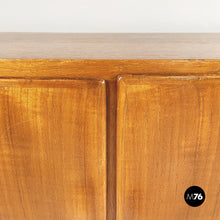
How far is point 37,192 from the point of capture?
0.45 metres

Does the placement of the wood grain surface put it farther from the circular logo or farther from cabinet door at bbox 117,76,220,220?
the circular logo

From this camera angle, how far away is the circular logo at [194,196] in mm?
438

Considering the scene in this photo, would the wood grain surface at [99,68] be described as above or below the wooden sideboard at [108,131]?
above

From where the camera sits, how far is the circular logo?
0.44 metres

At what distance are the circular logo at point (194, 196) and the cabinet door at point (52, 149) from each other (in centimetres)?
14

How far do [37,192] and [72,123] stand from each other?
147mm

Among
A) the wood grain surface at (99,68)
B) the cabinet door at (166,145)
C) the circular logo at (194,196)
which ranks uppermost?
the wood grain surface at (99,68)

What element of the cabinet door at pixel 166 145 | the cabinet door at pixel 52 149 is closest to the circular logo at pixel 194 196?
the cabinet door at pixel 166 145
